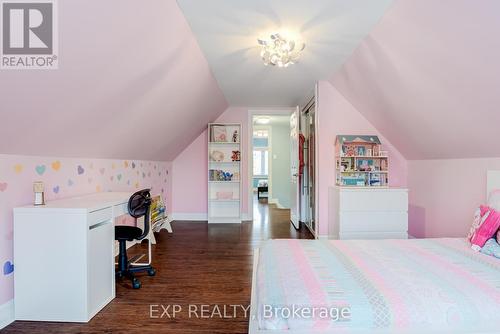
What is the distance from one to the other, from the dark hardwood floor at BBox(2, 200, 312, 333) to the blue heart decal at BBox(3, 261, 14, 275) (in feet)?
0.61

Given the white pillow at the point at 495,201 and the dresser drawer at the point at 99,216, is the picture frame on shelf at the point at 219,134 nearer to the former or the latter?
the dresser drawer at the point at 99,216

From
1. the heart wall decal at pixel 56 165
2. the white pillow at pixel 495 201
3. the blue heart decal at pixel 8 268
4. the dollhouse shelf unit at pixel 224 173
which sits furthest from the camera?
the dollhouse shelf unit at pixel 224 173

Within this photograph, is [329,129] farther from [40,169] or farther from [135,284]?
[40,169]

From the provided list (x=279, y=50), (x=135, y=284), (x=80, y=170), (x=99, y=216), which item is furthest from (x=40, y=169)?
(x=279, y=50)

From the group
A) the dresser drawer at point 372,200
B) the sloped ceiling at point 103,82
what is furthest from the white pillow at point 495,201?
the sloped ceiling at point 103,82

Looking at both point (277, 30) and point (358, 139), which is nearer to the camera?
point (277, 30)

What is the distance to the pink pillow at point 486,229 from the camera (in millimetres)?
1798

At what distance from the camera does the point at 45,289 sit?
1.82m

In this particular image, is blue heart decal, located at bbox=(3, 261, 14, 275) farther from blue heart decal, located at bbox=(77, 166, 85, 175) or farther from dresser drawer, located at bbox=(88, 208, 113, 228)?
blue heart decal, located at bbox=(77, 166, 85, 175)

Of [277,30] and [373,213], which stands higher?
[277,30]

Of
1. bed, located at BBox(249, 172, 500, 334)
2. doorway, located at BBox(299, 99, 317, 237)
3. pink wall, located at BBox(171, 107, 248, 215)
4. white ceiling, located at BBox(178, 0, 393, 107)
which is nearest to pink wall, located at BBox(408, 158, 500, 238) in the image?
bed, located at BBox(249, 172, 500, 334)

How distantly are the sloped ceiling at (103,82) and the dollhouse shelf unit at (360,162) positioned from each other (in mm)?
2104

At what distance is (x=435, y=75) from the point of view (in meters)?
2.16

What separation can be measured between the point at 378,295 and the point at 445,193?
2.55 m
